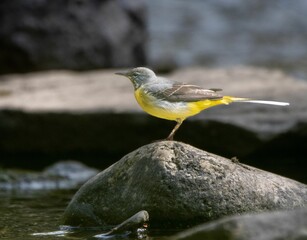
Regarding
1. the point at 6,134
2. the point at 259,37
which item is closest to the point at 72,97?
the point at 6,134

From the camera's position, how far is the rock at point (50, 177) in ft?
30.3

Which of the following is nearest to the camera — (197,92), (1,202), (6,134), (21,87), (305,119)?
(197,92)

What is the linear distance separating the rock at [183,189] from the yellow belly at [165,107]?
0.22 m

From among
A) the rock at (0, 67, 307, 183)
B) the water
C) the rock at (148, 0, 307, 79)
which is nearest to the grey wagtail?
the water

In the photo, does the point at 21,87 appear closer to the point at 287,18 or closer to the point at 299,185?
the point at 299,185

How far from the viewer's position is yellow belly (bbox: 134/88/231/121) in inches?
246

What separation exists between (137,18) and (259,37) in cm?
700

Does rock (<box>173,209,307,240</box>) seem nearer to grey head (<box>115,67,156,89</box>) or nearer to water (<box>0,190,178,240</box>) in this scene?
water (<box>0,190,178,240</box>)

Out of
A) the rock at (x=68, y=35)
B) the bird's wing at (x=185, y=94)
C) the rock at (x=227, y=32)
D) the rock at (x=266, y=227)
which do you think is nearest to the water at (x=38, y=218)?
the bird's wing at (x=185, y=94)

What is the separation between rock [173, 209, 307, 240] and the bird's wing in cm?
205

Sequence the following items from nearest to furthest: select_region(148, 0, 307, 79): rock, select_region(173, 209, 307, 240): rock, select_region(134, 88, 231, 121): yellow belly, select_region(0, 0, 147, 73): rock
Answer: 1. select_region(173, 209, 307, 240): rock
2. select_region(134, 88, 231, 121): yellow belly
3. select_region(0, 0, 147, 73): rock
4. select_region(148, 0, 307, 79): rock

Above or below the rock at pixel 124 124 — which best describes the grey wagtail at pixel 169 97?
below

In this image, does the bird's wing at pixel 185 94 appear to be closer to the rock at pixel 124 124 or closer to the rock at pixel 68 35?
the rock at pixel 124 124

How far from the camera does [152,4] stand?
22.5 metres
